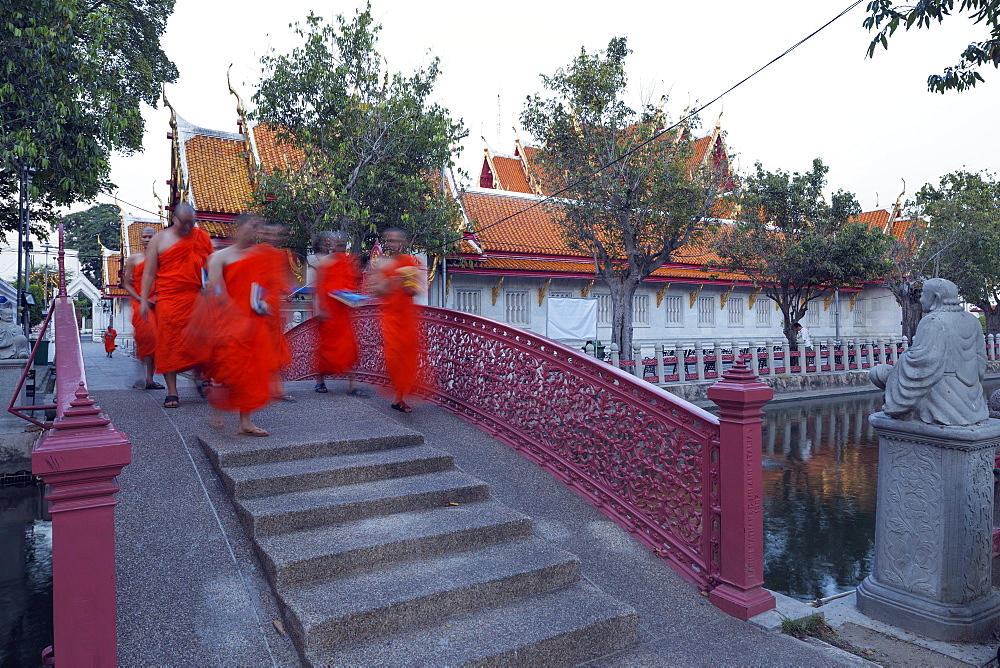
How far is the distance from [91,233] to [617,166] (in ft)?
194

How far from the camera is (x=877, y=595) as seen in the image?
11.8 ft

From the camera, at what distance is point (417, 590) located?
10.0 feet

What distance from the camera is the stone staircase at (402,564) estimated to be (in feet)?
9.27

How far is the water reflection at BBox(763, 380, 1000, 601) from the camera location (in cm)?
522

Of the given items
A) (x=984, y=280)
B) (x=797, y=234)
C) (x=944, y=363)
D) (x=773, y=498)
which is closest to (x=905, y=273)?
(x=984, y=280)

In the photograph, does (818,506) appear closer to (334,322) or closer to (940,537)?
(940,537)

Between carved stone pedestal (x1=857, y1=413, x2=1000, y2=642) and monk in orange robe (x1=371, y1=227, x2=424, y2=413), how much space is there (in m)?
3.67

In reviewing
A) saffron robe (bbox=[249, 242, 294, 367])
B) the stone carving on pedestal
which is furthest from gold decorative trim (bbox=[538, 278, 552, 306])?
the stone carving on pedestal

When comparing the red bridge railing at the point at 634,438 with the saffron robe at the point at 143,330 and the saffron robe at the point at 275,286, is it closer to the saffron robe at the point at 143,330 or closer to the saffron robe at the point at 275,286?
the saffron robe at the point at 275,286

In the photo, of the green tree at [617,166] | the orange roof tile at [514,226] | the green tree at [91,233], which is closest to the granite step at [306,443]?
Answer: the green tree at [617,166]

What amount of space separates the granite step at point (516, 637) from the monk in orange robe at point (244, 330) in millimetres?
2129

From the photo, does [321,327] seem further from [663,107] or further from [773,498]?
[663,107]

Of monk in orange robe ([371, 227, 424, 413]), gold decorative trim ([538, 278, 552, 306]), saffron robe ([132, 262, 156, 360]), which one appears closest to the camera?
monk in orange robe ([371, 227, 424, 413])

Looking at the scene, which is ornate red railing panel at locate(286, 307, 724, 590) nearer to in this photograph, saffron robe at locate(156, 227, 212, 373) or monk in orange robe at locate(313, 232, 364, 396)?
monk in orange robe at locate(313, 232, 364, 396)
